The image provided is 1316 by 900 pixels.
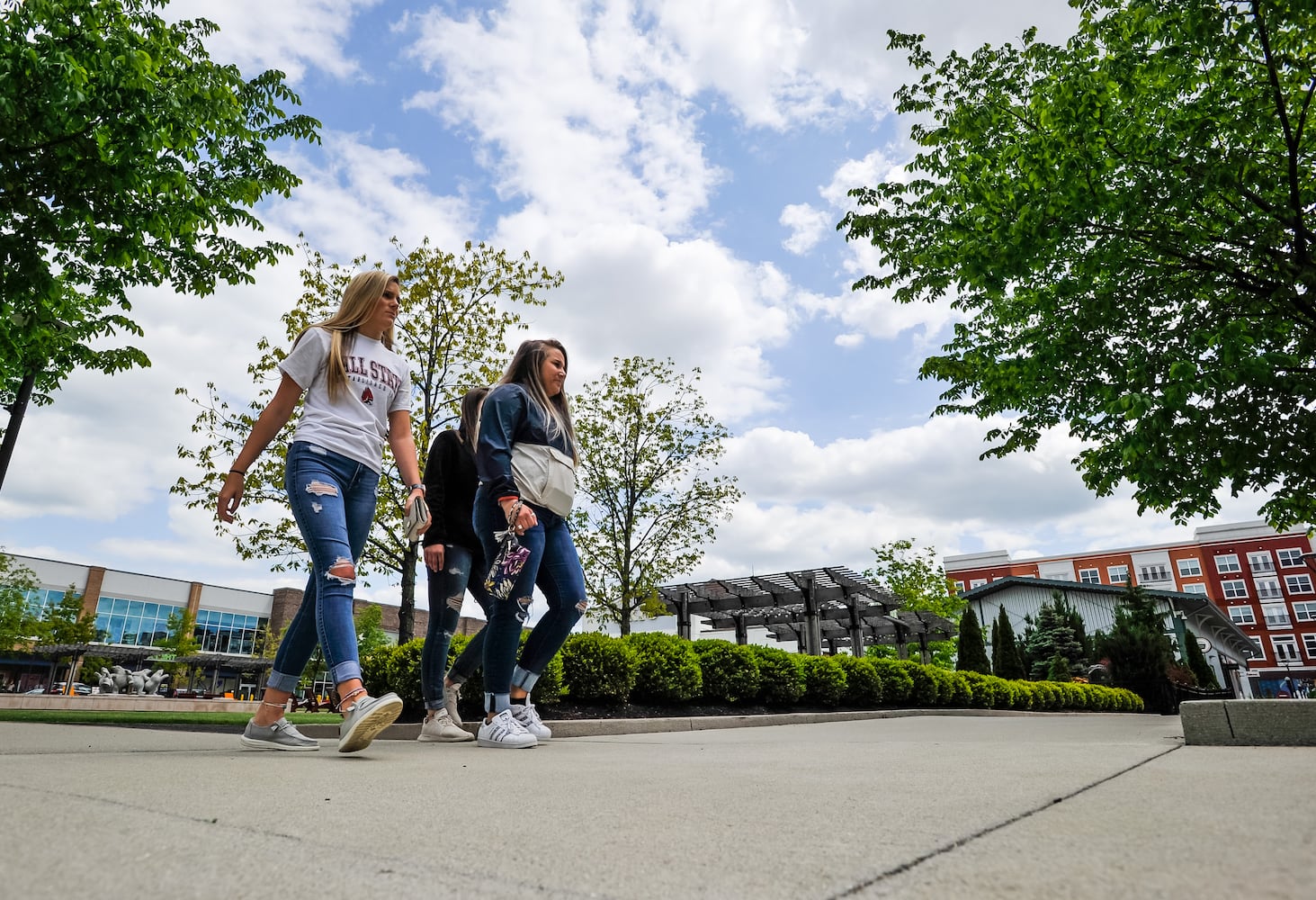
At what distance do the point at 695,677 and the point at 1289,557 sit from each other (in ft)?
256

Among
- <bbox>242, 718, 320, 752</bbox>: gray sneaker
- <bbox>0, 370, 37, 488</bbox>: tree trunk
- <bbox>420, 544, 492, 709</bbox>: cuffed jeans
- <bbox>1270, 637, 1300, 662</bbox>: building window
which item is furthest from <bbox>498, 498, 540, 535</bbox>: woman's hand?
<bbox>1270, 637, 1300, 662</bbox>: building window

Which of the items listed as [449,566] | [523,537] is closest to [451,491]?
[449,566]

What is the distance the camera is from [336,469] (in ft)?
10.6

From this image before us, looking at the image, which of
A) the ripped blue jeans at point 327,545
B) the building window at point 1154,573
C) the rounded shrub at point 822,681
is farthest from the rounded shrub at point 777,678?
the building window at point 1154,573

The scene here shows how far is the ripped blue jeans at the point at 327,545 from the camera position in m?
3.01

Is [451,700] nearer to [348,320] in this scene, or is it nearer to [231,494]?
[231,494]

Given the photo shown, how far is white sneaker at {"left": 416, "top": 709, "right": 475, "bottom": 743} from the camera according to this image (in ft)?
14.0

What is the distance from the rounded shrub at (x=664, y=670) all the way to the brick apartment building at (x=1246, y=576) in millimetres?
58028

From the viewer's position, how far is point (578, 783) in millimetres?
2107

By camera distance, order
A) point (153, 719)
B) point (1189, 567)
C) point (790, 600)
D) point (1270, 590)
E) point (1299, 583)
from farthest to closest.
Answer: point (1189, 567), point (1270, 590), point (1299, 583), point (790, 600), point (153, 719)

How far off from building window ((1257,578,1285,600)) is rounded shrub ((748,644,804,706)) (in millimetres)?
74896

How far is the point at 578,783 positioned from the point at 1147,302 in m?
9.81

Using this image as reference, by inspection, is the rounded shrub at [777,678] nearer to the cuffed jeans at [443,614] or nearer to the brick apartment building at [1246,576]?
the cuffed jeans at [443,614]

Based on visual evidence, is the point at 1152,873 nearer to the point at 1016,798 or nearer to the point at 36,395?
the point at 1016,798
